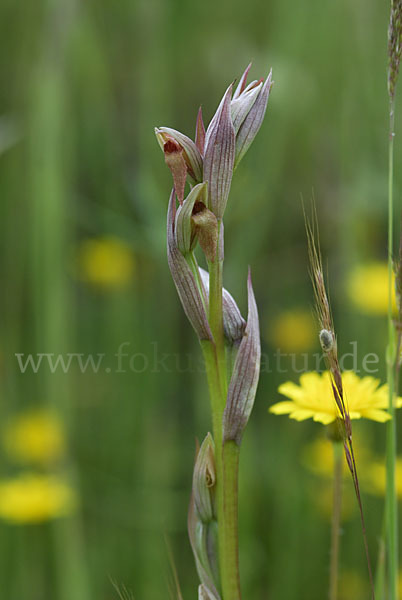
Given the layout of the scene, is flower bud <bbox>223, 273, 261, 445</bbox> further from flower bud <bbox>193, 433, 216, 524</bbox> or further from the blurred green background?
the blurred green background

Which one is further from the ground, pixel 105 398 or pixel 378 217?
pixel 378 217

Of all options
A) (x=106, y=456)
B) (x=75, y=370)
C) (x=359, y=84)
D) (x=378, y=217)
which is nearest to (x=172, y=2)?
(x=359, y=84)

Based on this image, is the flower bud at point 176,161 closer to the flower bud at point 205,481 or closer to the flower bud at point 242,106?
the flower bud at point 242,106

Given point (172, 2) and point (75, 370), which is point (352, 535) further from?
point (172, 2)

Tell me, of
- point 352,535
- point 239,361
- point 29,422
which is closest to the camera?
point 239,361

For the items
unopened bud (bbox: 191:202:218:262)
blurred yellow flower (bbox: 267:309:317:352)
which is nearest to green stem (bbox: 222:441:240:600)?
unopened bud (bbox: 191:202:218:262)

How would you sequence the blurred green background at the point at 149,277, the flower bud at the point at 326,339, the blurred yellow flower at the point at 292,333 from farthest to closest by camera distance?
the blurred yellow flower at the point at 292,333, the blurred green background at the point at 149,277, the flower bud at the point at 326,339

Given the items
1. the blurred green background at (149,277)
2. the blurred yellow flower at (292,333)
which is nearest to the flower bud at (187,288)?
the blurred green background at (149,277)

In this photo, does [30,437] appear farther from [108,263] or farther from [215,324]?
[215,324]
